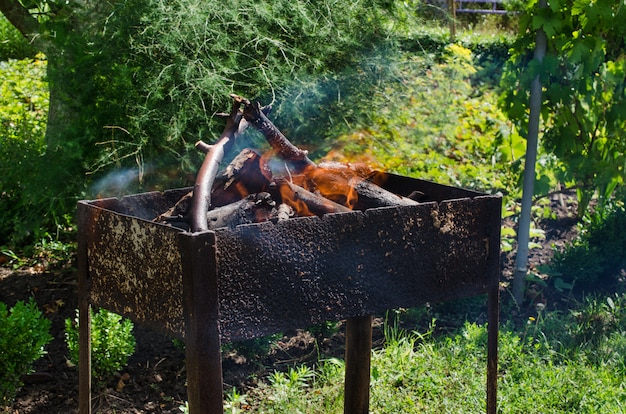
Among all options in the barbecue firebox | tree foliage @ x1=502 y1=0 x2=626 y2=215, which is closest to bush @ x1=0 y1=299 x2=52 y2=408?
the barbecue firebox

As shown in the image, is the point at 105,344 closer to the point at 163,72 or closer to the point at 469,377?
the point at 163,72

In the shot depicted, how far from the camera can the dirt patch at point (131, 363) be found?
3.48 meters

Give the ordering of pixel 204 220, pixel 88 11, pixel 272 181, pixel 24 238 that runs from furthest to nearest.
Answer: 1. pixel 24 238
2. pixel 88 11
3. pixel 272 181
4. pixel 204 220

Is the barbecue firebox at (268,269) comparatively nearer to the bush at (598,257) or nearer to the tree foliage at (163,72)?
the tree foliage at (163,72)

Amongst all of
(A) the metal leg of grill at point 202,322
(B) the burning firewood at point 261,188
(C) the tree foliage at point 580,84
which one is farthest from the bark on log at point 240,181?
(C) the tree foliage at point 580,84

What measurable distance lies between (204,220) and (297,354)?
1915 millimetres

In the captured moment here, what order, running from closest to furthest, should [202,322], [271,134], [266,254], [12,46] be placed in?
[202,322] < [266,254] < [271,134] < [12,46]

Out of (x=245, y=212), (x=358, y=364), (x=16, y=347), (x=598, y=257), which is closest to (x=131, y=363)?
(x=16, y=347)

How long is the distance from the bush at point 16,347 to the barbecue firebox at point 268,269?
742 mm

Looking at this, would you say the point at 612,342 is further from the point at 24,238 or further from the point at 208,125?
the point at 24,238

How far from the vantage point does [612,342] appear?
3.95 metres

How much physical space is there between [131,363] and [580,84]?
2895mm

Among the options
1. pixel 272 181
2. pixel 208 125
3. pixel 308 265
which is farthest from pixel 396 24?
pixel 308 265

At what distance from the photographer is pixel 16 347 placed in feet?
11.0
